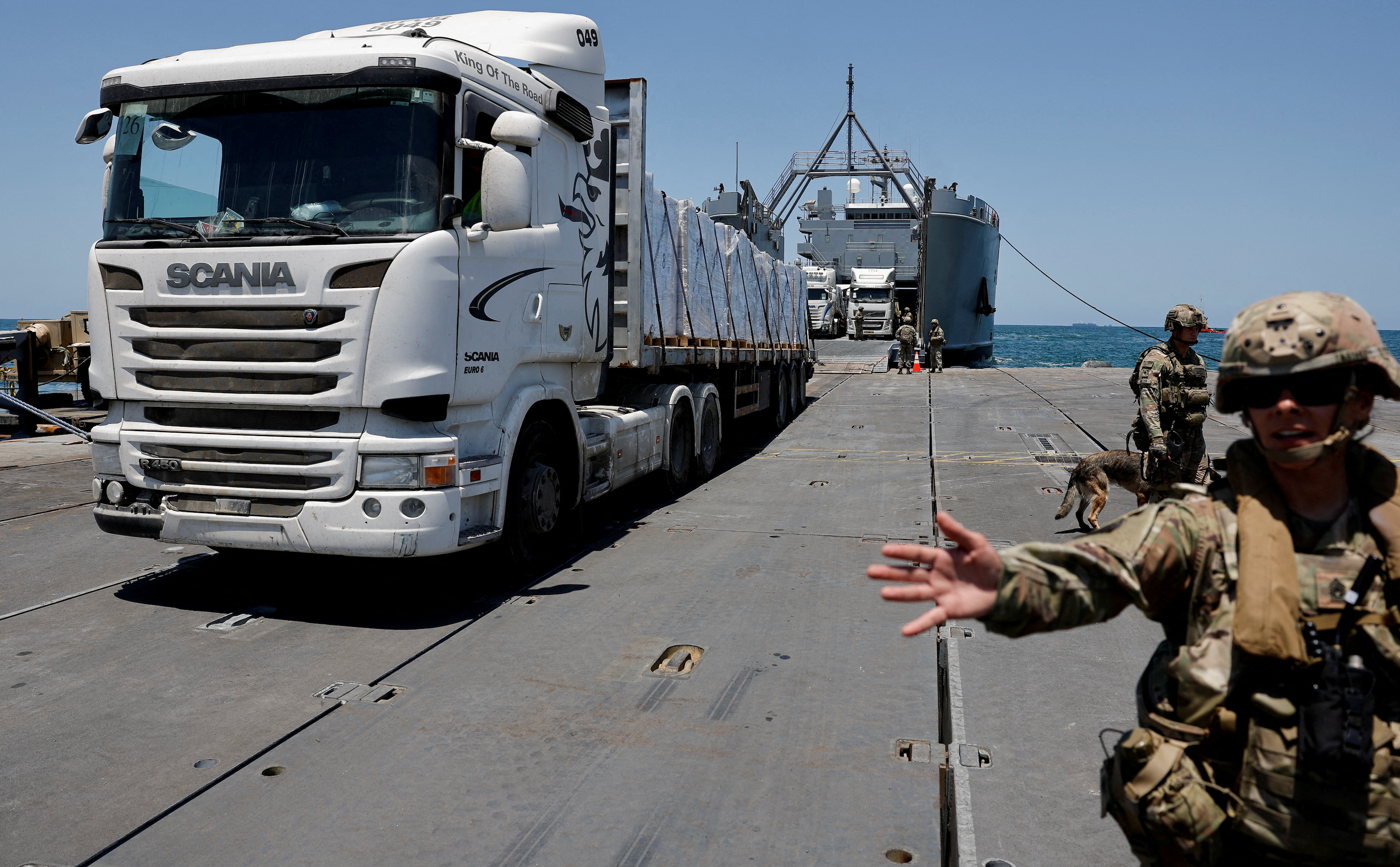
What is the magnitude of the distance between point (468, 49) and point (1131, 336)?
18771 centimetres

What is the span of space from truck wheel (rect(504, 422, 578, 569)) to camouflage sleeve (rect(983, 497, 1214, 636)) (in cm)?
473

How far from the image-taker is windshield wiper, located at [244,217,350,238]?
5.18 meters

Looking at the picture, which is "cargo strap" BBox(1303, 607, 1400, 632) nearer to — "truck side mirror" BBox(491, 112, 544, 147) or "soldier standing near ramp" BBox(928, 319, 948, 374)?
"truck side mirror" BBox(491, 112, 544, 147)

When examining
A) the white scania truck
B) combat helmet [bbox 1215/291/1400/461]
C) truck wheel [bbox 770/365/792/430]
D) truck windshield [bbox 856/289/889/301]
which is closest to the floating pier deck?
the white scania truck

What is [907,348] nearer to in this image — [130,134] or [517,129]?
[517,129]

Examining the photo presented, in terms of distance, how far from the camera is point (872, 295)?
40.2 meters

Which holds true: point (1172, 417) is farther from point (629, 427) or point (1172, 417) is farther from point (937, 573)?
point (937, 573)

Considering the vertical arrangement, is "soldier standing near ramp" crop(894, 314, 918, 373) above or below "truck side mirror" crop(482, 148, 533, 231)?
below

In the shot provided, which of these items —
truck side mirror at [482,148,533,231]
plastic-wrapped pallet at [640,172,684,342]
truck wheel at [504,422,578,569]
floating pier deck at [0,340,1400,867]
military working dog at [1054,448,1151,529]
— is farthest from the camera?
plastic-wrapped pallet at [640,172,684,342]

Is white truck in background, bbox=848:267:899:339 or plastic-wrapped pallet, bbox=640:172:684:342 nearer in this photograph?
plastic-wrapped pallet, bbox=640:172:684:342

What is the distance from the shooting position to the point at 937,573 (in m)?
1.88

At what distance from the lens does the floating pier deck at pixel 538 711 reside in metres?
3.17

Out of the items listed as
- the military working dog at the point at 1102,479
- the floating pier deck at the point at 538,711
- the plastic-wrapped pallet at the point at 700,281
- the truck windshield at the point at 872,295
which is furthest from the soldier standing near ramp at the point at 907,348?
the floating pier deck at the point at 538,711

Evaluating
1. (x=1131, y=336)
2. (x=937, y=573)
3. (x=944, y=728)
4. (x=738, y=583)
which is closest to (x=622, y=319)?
(x=738, y=583)
